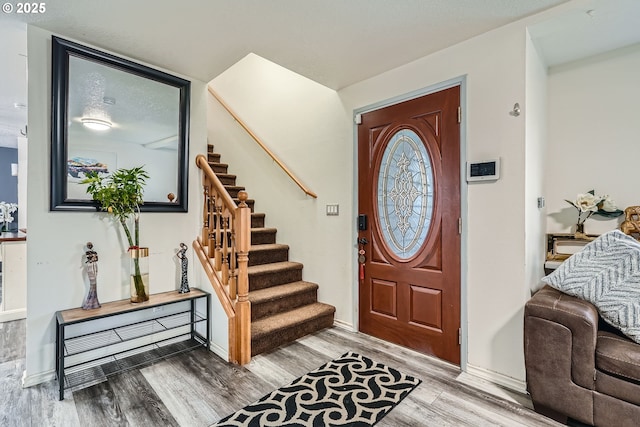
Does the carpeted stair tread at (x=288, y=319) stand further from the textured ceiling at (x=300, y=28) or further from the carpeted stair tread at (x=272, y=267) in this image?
the textured ceiling at (x=300, y=28)

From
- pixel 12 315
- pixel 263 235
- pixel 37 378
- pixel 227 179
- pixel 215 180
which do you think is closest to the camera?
pixel 37 378

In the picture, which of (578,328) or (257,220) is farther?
(257,220)

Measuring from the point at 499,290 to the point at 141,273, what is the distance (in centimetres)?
261

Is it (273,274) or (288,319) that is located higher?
(273,274)

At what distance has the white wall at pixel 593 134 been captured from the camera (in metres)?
2.24

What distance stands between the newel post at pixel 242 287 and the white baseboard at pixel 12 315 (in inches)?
109

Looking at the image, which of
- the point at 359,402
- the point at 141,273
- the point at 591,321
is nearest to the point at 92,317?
the point at 141,273

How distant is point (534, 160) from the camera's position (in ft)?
7.18

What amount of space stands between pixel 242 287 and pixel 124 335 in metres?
1.10

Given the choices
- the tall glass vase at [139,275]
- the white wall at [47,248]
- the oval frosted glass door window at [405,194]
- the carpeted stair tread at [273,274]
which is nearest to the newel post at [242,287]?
the carpeted stair tread at [273,274]

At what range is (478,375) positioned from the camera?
2.17 meters

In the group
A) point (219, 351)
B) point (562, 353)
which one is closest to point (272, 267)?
point (219, 351)

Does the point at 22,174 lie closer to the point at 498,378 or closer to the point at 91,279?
the point at 91,279

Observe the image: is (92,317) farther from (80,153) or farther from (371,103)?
(371,103)
